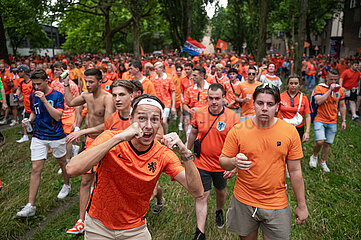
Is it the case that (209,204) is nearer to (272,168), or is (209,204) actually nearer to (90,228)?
(272,168)

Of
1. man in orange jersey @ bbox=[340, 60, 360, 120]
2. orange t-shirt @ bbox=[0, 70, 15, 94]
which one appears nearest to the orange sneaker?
orange t-shirt @ bbox=[0, 70, 15, 94]

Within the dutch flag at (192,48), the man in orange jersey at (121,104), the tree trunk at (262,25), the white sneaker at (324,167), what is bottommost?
the white sneaker at (324,167)

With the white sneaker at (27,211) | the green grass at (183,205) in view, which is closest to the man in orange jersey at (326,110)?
the green grass at (183,205)

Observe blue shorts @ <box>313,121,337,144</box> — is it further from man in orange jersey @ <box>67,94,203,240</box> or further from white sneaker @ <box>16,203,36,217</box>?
white sneaker @ <box>16,203,36,217</box>

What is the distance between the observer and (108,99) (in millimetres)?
4633

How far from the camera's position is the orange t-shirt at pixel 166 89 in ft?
27.1

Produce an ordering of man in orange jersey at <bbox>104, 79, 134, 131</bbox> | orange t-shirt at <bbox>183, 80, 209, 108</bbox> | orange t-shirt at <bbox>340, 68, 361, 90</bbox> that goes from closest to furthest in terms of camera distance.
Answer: man in orange jersey at <bbox>104, 79, 134, 131</bbox>
orange t-shirt at <bbox>183, 80, 209, 108</bbox>
orange t-shirt at <bbox>340, 68, 361, 90</bbox>

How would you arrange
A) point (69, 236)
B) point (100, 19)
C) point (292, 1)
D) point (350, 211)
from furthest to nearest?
point (100, 19) < point (292, 1) < point (350, 211) < point (69, 236)

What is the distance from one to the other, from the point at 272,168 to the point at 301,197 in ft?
1.35

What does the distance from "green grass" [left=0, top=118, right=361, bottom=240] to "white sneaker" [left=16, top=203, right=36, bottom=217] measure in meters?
0.11

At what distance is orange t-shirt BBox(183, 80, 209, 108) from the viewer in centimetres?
668

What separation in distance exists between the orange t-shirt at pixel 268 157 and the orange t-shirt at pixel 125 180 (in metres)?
0.91

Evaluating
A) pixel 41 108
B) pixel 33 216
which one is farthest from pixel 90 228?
pixel 41 108

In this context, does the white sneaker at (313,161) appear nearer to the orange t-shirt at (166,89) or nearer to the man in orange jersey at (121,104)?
the orange t-shirt at (166,89)
